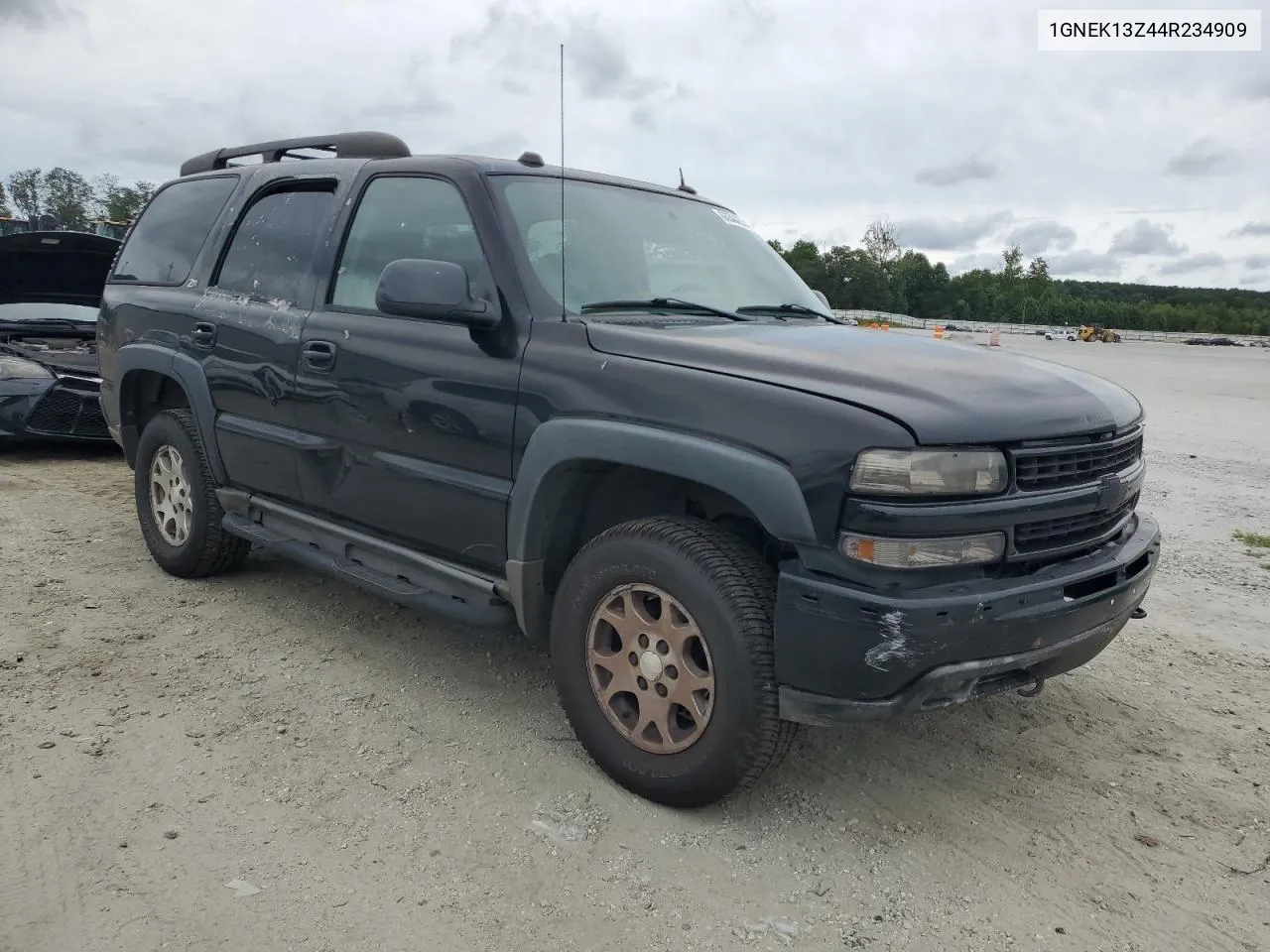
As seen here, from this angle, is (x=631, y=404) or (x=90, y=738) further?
(x=90, y=738)

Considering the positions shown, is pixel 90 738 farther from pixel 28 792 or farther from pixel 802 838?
pixel 802 838

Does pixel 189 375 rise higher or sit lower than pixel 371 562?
higher

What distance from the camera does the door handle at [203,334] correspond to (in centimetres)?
436

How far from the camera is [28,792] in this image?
288 centimetres

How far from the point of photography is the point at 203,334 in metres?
4.41

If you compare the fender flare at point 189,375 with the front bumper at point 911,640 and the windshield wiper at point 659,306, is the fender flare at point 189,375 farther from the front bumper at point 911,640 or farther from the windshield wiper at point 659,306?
the front bumper at point 911,640

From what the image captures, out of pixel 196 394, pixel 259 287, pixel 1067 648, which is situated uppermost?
pixel 259 287

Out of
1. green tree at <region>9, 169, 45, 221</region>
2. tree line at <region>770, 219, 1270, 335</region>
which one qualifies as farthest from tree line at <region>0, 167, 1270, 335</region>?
green tree at <region>9, 169, 45, 221</region>

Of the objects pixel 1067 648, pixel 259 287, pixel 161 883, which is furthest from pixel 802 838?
pixel 259 287

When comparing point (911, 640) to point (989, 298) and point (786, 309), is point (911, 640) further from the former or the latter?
point (989, 298)

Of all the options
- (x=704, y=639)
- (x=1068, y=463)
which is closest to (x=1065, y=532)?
(x=1068, y=463)

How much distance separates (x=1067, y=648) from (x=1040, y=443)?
585 millimetres

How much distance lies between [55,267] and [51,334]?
627mm

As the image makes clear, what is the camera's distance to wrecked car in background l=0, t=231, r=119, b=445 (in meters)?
7.58
